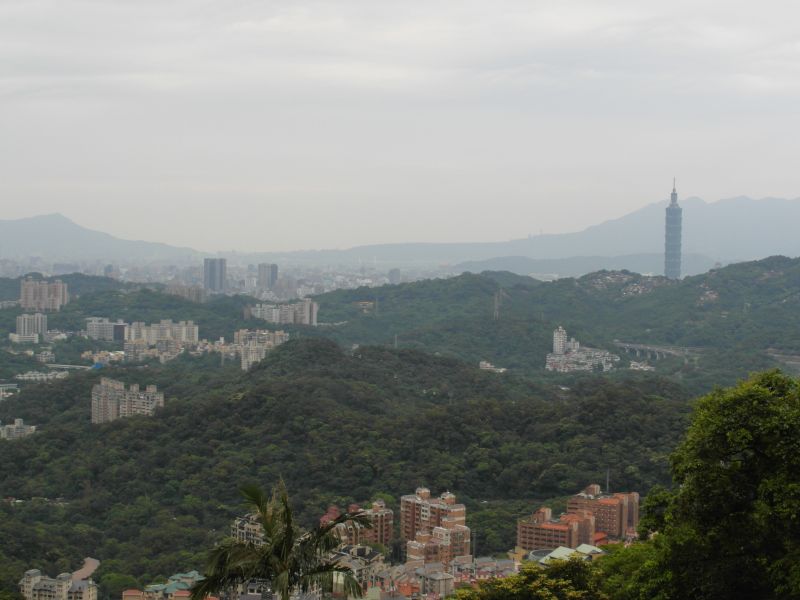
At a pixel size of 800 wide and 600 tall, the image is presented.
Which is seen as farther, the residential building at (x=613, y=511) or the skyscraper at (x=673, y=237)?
the skyscraper at (x=673, y=237)

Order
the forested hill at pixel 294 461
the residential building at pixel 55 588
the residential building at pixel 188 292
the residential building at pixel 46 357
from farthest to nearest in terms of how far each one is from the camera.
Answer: the residential building at pixel 188 292, the residential building at pixel 46 357, the forested hill at pixel 294 461, the residential building at pixel 55 588

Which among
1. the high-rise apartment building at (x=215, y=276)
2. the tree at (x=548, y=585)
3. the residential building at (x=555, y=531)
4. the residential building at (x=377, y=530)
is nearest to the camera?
the tree at (x=548, y=585)

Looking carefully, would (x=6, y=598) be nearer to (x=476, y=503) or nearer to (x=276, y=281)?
(x=476, y=503)

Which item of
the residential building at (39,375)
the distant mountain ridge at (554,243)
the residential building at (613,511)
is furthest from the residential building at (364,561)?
the distant mountain ridge at (554,243)

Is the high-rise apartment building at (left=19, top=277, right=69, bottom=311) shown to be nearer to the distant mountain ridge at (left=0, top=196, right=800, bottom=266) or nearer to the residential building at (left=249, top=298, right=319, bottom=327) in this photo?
the residential building at (left=249, top=298, right=319, bottom=327)

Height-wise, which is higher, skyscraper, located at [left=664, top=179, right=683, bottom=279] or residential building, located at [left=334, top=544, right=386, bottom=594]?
skyscraper, located at [left=664, top=179, right=683, bottom=279]

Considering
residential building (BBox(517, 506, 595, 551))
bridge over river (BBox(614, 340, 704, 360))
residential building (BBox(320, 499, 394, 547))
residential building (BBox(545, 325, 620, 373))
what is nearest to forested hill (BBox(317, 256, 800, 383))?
bridge over river (BBox(614, 340, 704, 360))

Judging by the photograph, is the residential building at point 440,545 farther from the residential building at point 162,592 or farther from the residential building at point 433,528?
the residential building at point 162,592
